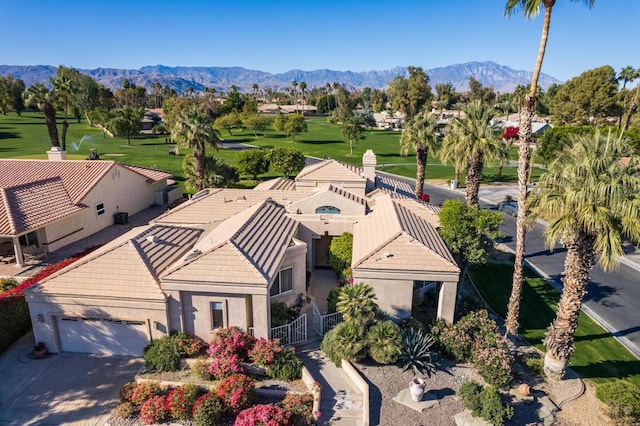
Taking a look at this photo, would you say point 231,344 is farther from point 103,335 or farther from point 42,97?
point 42,97

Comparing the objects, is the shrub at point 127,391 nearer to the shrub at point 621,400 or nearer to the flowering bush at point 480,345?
the flowering bush at point 480,345

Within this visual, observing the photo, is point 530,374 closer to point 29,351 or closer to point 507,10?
point 507,10

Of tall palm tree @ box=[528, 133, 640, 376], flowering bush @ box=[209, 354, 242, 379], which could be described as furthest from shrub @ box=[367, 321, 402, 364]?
tall palm tree @ box=[528, 133, 640, 376]

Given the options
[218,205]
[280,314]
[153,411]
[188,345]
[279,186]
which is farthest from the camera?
[279,186]

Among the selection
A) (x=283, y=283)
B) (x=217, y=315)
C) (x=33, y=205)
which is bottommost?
(x=217, y=315)

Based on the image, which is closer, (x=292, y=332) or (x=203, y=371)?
(x=203, y=371)

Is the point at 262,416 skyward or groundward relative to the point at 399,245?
groundward

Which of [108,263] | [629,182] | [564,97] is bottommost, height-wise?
[108,263]

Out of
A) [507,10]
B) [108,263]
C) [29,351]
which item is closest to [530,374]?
[507,10]

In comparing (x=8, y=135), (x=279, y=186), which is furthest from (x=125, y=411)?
(x=8, y=135)
